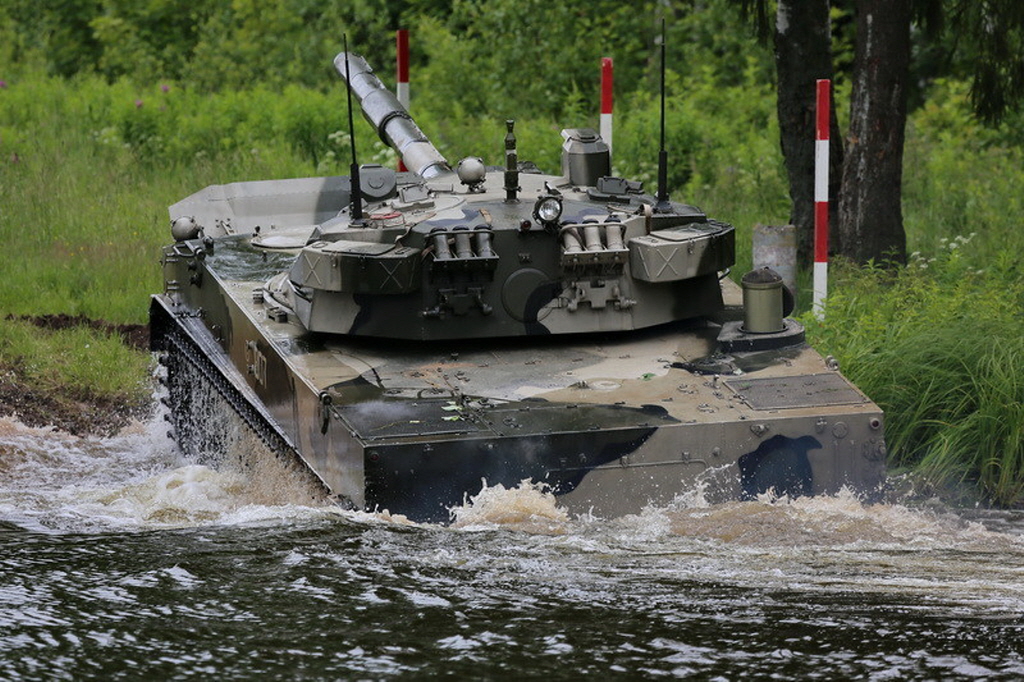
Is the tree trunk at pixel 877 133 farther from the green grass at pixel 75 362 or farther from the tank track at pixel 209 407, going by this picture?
the green grass at pixel 75 362

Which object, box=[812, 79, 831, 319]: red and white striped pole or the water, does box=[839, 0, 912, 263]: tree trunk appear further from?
the water

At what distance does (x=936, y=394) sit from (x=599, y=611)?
3.49m

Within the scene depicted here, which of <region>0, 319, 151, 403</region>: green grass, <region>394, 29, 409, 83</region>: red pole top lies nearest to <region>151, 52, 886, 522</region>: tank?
<region>0, 319, 151, 403</region>: green grass

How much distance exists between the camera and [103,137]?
18422 mm

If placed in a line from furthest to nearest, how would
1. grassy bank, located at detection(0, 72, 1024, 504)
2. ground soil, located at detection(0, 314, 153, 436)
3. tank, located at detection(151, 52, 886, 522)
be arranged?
ground soil, located at detection(0, 314, 153, 436), grassy bank, located at detection(0, 72, 1024, 504), tank, located at detection(151, 52, 886, 522)

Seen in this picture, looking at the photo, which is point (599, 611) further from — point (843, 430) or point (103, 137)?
point (103, 137)

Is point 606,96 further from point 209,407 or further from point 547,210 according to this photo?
point 547,210

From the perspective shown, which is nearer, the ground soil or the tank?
the tank

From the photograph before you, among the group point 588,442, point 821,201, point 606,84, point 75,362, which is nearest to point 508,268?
point 588,442

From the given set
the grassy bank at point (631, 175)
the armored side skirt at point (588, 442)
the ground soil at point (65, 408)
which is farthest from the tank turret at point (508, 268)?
the ground soil at point (65, 408)

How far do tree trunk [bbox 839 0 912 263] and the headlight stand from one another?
156 inches

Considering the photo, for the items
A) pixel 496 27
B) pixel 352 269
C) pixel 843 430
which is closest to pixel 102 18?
pixel 496 27

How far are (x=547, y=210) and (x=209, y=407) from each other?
10.0 feet

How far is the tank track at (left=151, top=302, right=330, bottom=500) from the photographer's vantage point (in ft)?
33.3
